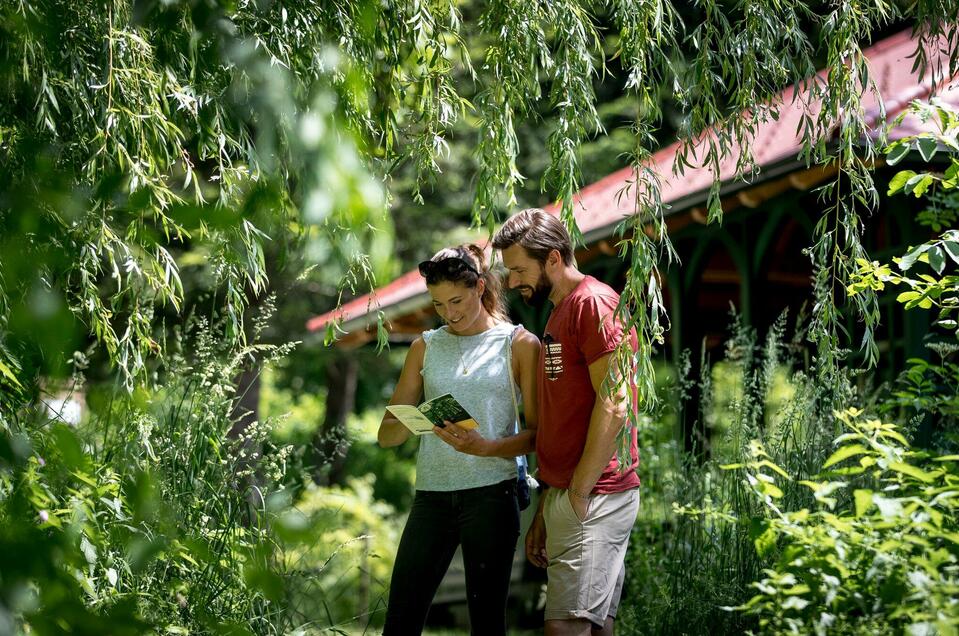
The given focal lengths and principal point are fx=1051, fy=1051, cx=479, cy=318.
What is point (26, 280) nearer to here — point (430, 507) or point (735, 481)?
point (430, 507)

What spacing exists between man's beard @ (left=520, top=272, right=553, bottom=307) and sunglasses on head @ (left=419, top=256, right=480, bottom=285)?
205 millimetres

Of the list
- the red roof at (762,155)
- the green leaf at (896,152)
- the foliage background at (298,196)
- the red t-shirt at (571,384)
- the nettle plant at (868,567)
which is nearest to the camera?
the nettle plant at (868,567)

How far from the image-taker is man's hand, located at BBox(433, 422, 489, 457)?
10.4ft

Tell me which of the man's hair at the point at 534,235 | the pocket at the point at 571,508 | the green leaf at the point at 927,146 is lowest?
the pocket at the point at 571,508

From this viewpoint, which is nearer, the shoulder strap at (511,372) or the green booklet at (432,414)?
the green booklet at (432,414)

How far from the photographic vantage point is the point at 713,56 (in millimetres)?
3469

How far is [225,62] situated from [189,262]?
817 cm

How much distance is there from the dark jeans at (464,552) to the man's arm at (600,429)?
12.2 inches

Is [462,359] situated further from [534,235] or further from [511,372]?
[534,235]

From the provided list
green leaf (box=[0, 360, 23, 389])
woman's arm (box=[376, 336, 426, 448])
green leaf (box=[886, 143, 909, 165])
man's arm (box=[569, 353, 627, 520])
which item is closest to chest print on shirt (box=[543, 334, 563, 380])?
man's arm (box=[569, 353, 627, 520])

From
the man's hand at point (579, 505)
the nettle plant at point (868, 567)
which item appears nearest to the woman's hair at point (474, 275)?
the man's hand at point (579, 505)

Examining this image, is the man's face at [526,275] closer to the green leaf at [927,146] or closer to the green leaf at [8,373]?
the green leaf at [927,146]

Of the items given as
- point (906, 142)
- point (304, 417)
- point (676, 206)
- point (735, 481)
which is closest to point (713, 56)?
point (906, 142)

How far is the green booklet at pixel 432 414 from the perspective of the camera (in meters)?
3.11
